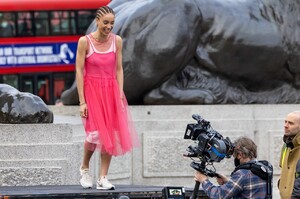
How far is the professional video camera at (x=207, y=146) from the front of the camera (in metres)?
7.23

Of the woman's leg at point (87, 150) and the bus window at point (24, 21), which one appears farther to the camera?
the bus window at point (24, 21)

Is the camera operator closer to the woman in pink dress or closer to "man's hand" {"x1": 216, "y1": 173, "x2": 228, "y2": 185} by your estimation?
"man's hand" {"x1": 216, "y1": 173, "x2": 228, "y2": 185}

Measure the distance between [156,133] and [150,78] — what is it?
703 mm

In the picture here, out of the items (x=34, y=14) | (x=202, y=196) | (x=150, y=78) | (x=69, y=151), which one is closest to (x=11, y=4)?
(x=34, y=14)

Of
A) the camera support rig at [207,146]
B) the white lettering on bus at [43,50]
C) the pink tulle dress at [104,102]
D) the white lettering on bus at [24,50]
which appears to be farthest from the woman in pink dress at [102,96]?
the white lettering on bus at [24,50]

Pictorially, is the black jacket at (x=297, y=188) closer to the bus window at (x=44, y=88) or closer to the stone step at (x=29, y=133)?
the stone step at (x=29, y=133)

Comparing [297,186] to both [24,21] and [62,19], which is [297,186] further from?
[24,21]

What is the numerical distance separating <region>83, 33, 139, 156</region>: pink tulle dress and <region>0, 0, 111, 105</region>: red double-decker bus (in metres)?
17.8

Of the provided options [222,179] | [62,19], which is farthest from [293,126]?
[62,19]

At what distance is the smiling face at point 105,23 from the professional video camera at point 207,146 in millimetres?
1754

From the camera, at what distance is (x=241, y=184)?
24.7 ft

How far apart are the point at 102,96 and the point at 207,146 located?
2051 millimetres

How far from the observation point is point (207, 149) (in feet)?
23.9

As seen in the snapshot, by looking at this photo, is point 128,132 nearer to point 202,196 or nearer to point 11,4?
point 202,196
